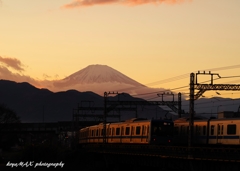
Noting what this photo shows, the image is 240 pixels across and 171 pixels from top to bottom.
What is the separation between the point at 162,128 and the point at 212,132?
27.8 ft

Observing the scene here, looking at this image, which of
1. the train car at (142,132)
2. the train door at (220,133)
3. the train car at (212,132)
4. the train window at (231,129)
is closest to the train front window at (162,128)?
the train car at (142,132)

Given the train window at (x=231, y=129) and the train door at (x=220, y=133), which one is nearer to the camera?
the train window at (x=231, y=129)

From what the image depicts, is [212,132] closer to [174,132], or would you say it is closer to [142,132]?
[174,132]

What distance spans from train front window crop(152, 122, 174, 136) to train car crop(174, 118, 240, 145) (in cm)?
106

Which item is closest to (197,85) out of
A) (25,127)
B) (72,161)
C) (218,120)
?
(218,120)

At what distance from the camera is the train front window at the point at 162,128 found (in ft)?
229

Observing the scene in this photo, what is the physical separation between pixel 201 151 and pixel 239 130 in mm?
6586

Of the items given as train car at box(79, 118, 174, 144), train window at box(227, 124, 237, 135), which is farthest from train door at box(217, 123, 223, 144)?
train car at box(79, 118, 174, 144)

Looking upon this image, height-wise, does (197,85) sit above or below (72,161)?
above

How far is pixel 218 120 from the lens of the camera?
2462 inches

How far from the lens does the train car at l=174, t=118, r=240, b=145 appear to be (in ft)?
195

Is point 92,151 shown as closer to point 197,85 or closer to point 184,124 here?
point 184,124

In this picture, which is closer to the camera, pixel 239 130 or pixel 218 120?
pixel 239 130

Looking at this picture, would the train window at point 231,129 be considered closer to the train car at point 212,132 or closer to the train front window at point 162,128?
the train car at point 212,132
